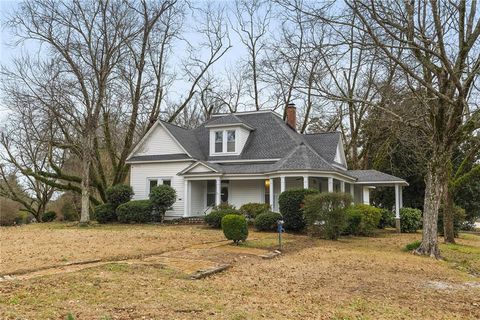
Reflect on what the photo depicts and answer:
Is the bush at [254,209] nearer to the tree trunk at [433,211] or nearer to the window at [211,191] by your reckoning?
the window at [211,191]

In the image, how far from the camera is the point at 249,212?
22094 millimetres

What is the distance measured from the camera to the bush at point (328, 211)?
17.0 m

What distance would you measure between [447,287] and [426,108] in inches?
288

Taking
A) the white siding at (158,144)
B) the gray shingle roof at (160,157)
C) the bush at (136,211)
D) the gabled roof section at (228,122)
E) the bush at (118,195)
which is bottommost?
the bush at (136,211)

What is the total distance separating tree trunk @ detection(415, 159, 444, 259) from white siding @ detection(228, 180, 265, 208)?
11628mm

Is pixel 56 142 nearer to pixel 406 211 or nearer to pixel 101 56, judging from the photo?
pixel 101 56

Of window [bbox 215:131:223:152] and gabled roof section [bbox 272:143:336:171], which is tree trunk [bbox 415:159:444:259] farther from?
window [bbox 215:131:223:152]

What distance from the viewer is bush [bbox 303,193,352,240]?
16953 millimetres

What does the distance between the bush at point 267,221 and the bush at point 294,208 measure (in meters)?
0.43

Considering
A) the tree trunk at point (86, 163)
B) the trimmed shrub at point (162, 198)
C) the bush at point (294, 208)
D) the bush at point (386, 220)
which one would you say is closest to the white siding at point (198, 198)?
the trimmed shrub at point (162, 198)

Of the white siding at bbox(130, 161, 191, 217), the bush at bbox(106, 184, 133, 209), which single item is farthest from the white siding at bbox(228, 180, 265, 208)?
the bush at bbox(106, 184, 133, 209)

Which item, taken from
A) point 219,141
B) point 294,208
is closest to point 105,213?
point 219,141

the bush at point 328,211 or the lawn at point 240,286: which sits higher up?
the bush at point 328,211

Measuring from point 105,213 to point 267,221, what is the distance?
36.1 ft
